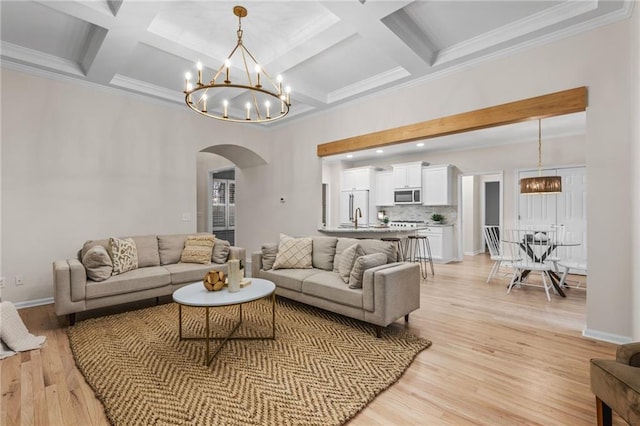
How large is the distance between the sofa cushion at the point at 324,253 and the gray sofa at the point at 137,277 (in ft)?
3.86

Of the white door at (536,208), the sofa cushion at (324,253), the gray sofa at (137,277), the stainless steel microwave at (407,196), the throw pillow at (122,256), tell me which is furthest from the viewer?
the stainless steel microwave at (407,196)

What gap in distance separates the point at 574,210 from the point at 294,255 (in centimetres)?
588

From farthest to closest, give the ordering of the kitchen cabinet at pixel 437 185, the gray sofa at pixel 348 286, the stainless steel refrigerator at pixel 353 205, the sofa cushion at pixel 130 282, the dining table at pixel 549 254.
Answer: the stainless steel refrigerator at pixel 353 205 < the kitchen cabinet at pixel 437 185 < the dining table at pixel 549 254 < the sofa cushion at pixel 130 282 < the gray sofa at pixel 348 286

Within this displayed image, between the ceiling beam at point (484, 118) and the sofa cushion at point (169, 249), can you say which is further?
the sofa cushion at point (169, 249)

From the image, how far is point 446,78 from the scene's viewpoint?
385 centimetres

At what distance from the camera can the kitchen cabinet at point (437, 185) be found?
290 inches

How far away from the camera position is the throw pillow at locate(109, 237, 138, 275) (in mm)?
3596

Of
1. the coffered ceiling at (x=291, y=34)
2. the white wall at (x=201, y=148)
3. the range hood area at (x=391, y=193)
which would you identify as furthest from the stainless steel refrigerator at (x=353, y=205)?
the coffered ceiling at (x=291, y=34)

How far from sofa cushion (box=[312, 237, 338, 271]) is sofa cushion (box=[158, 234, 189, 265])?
6.59 ft

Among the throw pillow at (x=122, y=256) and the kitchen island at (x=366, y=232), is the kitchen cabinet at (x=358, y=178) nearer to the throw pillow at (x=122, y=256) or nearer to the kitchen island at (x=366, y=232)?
the kitchen island at (x=366, y=232)

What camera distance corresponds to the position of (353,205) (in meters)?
8.94

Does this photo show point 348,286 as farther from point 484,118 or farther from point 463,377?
point 484,118

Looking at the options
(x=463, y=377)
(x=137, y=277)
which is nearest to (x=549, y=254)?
(x=463, y=377)

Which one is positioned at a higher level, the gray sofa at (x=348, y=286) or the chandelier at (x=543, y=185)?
the chandelier at (x=543, y=185)
